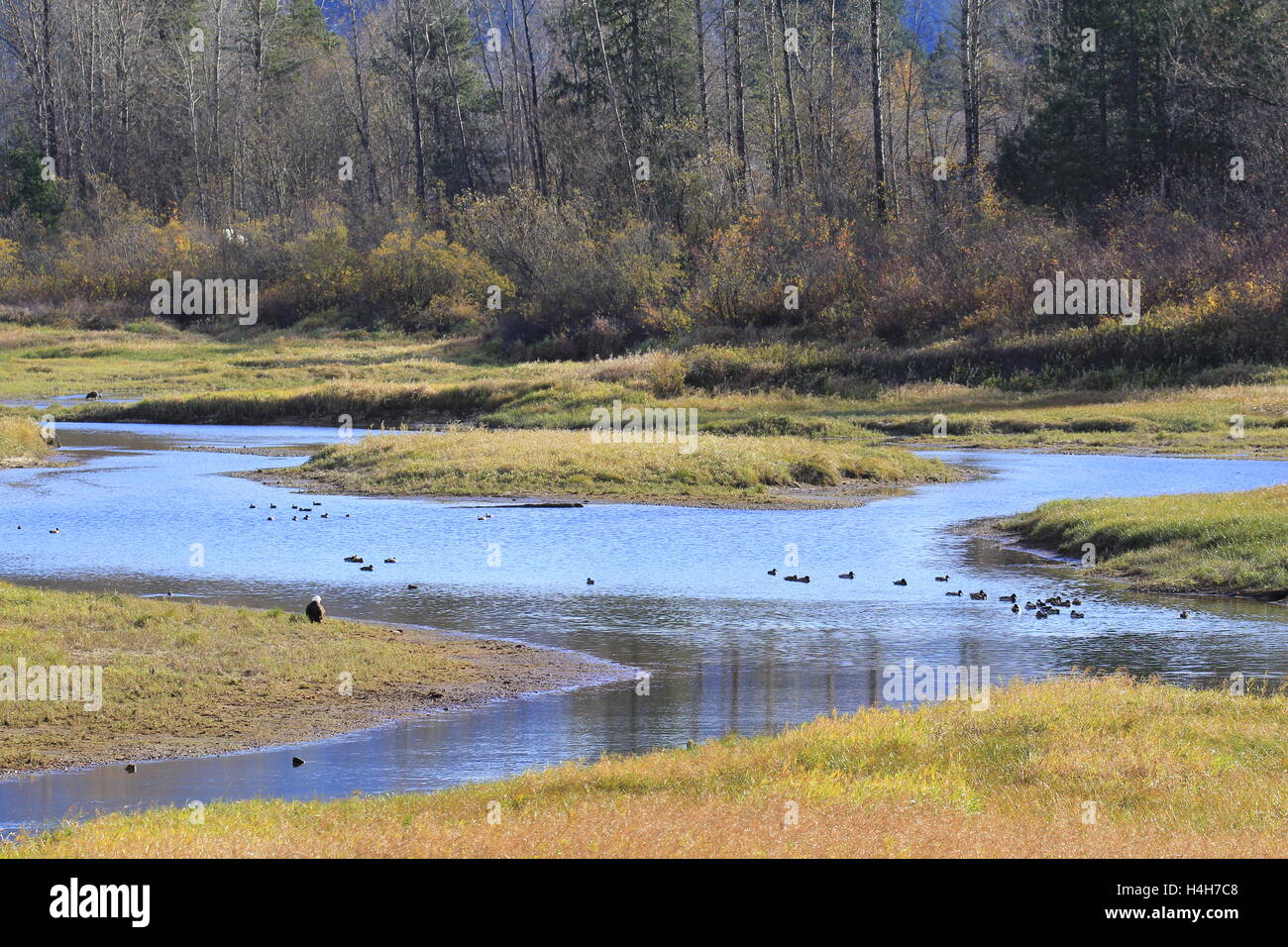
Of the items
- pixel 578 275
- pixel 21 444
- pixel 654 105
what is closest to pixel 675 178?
pixel 578 275

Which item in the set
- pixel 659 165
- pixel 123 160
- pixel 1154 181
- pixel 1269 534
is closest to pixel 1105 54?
pixel 1154 181

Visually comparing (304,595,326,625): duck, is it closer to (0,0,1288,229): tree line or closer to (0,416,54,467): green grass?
(0,416,54,467): green grass

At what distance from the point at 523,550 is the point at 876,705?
1452 centimetres

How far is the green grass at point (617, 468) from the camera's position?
133 feet

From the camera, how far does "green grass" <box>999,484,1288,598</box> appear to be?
26.3 m

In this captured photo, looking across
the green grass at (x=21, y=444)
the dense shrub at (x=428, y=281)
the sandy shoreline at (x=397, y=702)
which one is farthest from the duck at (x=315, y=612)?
the dense shrub at (x=428, y=281)

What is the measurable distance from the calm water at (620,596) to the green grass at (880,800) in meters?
1.92

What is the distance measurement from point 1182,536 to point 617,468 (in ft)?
57.5

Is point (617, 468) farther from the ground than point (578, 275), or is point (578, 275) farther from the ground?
point (578, 275)

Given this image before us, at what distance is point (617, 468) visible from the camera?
42062 millimetres

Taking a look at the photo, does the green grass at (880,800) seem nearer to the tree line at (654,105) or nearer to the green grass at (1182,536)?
the green grass at (1182,536)

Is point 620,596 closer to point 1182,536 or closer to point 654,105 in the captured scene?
point 1182,536
